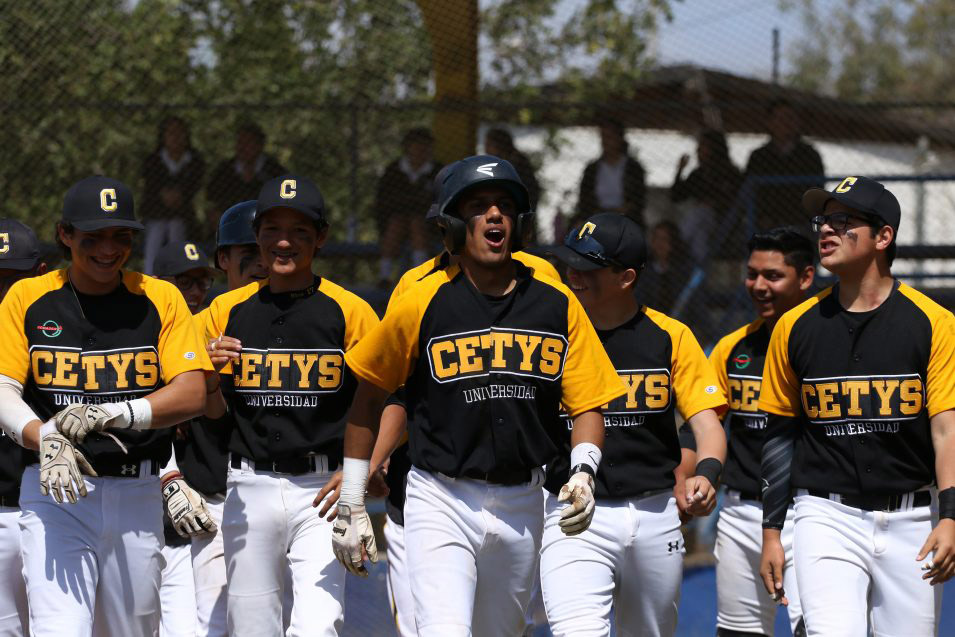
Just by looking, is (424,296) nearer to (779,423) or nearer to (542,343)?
(542,343)

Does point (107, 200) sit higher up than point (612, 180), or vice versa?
point (612, 180)

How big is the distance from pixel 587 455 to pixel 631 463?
874 mm

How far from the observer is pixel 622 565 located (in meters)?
5.20

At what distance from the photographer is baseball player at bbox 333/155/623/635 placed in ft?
14.4

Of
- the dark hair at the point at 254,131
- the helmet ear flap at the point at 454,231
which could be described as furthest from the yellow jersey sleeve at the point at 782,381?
the dark hair at the point at 254,131

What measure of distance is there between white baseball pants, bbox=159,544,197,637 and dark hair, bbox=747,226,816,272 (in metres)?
3.21

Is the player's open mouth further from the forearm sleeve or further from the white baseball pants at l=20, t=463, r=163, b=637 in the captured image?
the forearm sleeve

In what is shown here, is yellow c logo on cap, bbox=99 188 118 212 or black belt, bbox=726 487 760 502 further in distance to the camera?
black belt, bbox=726 487 760 502

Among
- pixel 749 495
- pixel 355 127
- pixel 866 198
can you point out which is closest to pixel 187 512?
pixel 749 495

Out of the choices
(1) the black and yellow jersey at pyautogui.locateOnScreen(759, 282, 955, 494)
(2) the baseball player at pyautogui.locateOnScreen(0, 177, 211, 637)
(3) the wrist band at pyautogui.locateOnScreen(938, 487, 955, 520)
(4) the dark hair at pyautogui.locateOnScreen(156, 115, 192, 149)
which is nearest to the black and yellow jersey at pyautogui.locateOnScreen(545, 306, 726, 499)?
(1) the black and yellow jersey at pyautogui.locateOnScreen(759, 282, 955, 494)

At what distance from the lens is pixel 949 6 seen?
29.0 m

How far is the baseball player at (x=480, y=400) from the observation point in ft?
14.4

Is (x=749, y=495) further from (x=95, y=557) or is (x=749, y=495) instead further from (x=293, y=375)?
(x=95, y=557)

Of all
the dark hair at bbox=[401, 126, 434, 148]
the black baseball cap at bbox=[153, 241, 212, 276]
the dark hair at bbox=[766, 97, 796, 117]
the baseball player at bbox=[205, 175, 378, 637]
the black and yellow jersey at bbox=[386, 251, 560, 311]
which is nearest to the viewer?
the baseball player at bbox=[205, 175, 378, 637]
